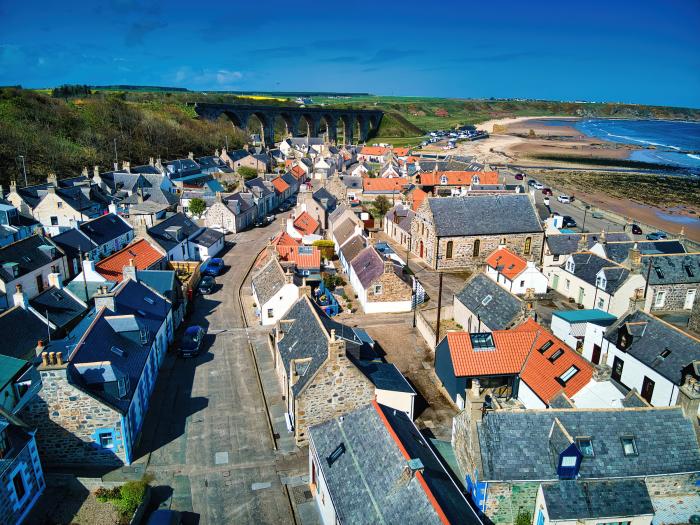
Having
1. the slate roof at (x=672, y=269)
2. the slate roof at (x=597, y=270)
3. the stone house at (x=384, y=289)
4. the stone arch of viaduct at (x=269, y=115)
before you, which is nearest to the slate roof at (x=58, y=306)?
the stone house at (x=384, y=289)

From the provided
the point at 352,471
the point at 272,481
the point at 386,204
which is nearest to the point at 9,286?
the point at 272,481

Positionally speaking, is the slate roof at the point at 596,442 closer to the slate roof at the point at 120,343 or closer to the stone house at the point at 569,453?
the stone house at the point at 569,453

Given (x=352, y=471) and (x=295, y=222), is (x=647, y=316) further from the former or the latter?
(x=295, y=222)

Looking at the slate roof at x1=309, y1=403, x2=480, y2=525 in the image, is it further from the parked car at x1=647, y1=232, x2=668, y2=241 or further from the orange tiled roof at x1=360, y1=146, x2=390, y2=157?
the orange tiled roof at x1=360, y1=146, x2=390, y2=157

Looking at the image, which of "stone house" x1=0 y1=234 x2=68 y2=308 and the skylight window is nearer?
the skylight window

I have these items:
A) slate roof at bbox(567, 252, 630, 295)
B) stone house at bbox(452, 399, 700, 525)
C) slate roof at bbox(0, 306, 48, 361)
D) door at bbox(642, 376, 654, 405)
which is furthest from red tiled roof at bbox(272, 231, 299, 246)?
stone house at bbox(452, 399, 700, 525)

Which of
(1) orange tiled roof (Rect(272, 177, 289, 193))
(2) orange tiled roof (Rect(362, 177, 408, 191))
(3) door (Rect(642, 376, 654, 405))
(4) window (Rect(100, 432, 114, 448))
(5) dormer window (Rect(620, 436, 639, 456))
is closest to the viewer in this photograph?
(5) dormer window (Rect(620, 436, 639, 456))
